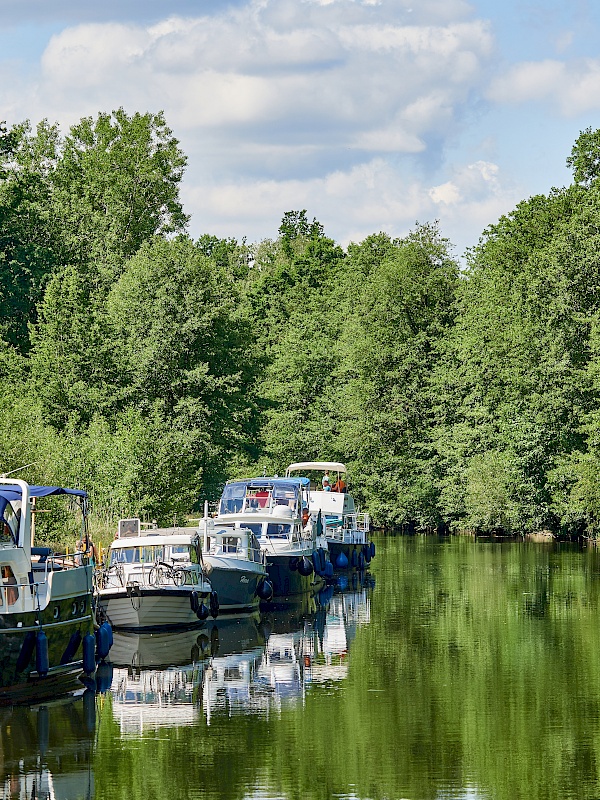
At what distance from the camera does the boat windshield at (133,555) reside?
34781 millimetres

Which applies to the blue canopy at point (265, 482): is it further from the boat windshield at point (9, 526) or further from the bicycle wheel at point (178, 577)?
the boat windshield at point (9, 526)

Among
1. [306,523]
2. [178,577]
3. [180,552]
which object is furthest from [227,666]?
[306,523]

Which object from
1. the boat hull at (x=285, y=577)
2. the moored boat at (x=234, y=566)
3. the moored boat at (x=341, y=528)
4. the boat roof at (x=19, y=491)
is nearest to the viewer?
the boat roof at (x=19, y=491)

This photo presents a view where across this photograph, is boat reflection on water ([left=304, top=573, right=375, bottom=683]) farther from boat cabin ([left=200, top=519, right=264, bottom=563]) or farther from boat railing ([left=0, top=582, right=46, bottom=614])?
boat railing ([left=0, top=582, right=46, bottom=614])

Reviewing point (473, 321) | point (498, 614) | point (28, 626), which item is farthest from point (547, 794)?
point (473, 321)

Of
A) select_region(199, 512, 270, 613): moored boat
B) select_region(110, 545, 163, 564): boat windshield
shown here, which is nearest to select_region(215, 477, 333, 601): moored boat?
select_region(199, 512, 270, 613): moored boat

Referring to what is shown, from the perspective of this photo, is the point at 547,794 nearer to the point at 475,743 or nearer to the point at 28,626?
the point at 475,743

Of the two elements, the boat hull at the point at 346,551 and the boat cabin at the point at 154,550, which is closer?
the boat cabin at the point at 154,550

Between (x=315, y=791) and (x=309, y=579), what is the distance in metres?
26.8

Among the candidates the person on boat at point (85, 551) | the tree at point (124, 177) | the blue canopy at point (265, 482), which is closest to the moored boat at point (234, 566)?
the blue canopy at point (265, 482)

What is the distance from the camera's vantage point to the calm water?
19172 mm

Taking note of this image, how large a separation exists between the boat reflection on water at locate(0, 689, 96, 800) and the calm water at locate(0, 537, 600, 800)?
42 mm

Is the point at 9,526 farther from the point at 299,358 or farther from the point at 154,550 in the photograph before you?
the point at 299,358

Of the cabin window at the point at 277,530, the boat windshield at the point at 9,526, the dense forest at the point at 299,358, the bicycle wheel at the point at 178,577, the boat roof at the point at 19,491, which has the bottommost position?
the bicycle wheel at the point at 178,577
